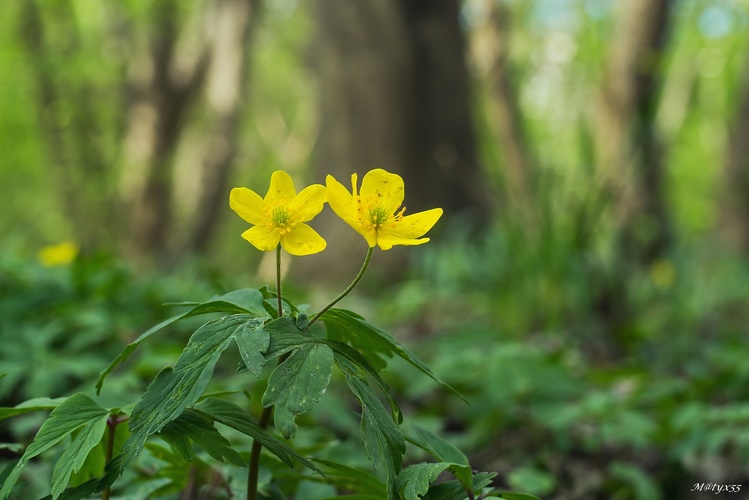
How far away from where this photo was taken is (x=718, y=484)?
81.1 inches

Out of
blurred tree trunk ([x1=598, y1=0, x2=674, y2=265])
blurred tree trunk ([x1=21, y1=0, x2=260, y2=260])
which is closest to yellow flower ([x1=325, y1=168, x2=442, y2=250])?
blurred tree trunk ([x1=598, y1=0, x2=674, y2=265])

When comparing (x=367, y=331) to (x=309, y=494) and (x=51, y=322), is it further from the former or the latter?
(x=51, y=322)

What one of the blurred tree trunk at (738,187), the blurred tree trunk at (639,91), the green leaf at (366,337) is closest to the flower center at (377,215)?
the green leaf at (366,337)

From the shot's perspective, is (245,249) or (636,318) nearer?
(636,318)

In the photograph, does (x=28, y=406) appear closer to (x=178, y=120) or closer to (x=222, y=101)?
(x=222, y=101)

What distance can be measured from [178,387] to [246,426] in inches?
4.3

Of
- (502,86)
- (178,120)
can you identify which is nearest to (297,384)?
(502,86)

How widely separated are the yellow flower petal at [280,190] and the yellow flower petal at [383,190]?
0.09 m

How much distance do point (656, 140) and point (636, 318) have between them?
2.71 feet

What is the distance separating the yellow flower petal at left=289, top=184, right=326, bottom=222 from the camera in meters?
0.90

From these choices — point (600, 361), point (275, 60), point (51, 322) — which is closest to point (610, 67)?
point (600, 361)

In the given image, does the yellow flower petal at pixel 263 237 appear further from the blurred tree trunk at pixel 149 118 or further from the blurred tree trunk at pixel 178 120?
the blurred tree trunk at pixel 149 118

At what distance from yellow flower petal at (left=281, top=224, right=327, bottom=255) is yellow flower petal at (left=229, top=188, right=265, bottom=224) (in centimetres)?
4

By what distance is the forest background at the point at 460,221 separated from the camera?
2.15m
